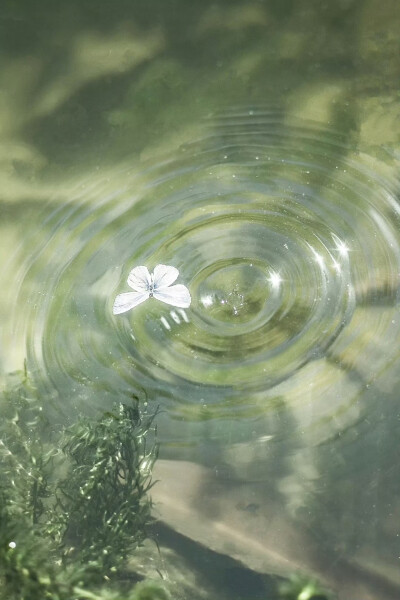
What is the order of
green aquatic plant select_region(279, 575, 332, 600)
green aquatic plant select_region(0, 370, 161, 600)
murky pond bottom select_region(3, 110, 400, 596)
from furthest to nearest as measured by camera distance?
murky pond bottom select_region(3, 110, 400, 596) → green aquatic plant select_region(279, 575, 332, 600) → green aquatic plant select_region(0, 370, 161, 600)

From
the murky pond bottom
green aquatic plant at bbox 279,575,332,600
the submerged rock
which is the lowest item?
green aquatic plant at bbox 279,575,332,600

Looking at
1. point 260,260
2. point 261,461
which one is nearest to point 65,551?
point 261,461

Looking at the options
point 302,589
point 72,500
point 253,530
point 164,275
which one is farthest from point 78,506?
point 164,275

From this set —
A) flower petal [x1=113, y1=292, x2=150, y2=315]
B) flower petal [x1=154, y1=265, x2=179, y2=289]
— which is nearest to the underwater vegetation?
flower petal [x1=113, y1=292, x2=150, y2=315]

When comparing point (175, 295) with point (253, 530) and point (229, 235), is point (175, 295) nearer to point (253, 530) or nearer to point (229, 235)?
point (229, 235)

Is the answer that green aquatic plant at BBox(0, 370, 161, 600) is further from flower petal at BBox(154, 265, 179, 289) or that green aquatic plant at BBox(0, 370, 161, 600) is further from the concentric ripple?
flower petal at BBox(154, 265, 179, 289)

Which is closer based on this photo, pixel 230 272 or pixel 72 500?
pixel 72 500
